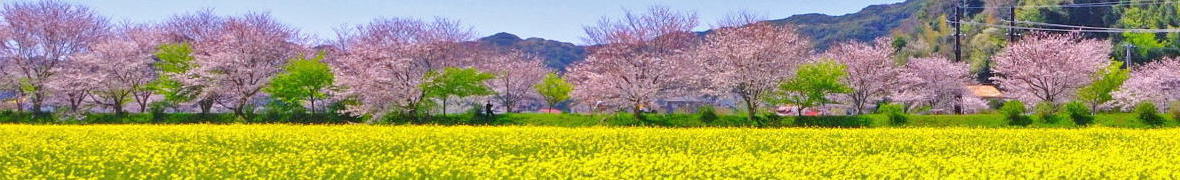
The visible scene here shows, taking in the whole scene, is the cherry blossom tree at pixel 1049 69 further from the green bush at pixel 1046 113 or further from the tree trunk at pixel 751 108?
the tree trunk at pixel 751 108

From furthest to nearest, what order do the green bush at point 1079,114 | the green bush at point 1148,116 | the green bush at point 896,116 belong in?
the green bush at point 896,116 < the green bush at point 1079,114 < the green bush at point 1148,116

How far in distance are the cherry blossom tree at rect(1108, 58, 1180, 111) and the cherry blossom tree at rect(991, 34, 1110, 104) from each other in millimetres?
2055

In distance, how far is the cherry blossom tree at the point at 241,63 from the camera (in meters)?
57.1

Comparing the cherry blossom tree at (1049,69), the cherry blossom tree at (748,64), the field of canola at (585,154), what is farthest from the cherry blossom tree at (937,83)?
the field of canola at (585,154)


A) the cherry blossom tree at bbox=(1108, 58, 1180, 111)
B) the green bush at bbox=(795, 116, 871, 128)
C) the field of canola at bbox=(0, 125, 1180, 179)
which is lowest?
the field of canola at bbox=(0, 125, 1180, 179)

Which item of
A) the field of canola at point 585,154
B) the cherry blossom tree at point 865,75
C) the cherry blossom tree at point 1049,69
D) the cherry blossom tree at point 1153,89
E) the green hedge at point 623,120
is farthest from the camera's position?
the cherry blossom tree at point 865,75

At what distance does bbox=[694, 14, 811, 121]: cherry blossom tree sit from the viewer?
173 feet

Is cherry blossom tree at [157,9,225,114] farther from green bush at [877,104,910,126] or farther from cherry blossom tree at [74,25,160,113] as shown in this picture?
green bush at [877,104,910,126]

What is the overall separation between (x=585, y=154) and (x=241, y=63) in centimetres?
3764

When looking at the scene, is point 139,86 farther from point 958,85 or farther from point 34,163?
point 958,85

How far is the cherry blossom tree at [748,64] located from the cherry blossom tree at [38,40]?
3440 cm

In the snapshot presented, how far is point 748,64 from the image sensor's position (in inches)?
2109

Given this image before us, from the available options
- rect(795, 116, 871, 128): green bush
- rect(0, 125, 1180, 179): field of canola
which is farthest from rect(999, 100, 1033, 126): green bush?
rect(0, 125, 1180, 179): field of canola

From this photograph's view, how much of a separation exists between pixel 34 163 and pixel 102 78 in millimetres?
38099
